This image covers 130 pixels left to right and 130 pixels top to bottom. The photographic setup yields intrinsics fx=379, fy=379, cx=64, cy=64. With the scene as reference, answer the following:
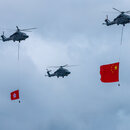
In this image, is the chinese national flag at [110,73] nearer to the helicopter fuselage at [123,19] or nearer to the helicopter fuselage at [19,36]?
the helicopter fuselage at [123,19]

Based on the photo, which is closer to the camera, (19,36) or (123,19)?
(123,19)

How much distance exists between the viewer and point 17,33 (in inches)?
4916

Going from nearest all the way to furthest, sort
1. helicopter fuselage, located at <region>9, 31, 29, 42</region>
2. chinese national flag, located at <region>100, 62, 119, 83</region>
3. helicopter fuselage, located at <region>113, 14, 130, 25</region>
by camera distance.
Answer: chinese national flag, located at <region>100, 62, 119, 83</region>, helicopter fuselage, located at <region>113, 14, 130, 25</region>, helicopter fuselage, located at <region>9, 31, 29, 42</region>

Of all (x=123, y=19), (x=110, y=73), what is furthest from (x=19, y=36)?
(x=110, y=73)

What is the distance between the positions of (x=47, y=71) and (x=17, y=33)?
40.5 m

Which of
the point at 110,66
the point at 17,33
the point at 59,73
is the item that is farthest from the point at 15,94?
the point at 110,66

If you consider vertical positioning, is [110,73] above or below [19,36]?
below

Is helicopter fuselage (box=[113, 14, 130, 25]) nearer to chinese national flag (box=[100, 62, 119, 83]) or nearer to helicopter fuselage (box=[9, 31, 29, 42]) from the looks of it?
chinese national flag (box=[100, 62, 119, 83])

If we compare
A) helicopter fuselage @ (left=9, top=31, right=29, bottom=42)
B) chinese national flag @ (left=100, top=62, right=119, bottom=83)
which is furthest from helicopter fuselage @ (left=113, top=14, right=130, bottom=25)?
helicopter fuselage @ (left=9, top=31, right=29, bottom=42)

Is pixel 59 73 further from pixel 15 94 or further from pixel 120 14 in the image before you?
pixel 120 14

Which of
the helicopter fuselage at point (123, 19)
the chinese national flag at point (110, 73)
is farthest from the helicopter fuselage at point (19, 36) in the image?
the chinese national flag at point (110, 73)

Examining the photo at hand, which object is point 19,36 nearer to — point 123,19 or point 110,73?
point 123,19

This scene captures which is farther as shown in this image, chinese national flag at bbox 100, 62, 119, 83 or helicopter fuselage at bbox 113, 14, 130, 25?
helicopter fuselage at bbox 113, 14, 130, 25

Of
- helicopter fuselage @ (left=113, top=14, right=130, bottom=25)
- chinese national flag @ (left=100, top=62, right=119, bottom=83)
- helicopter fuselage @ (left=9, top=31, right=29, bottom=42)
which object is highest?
helicopter fuselage @ (left=113, top=14, right=130, bottom=25)
